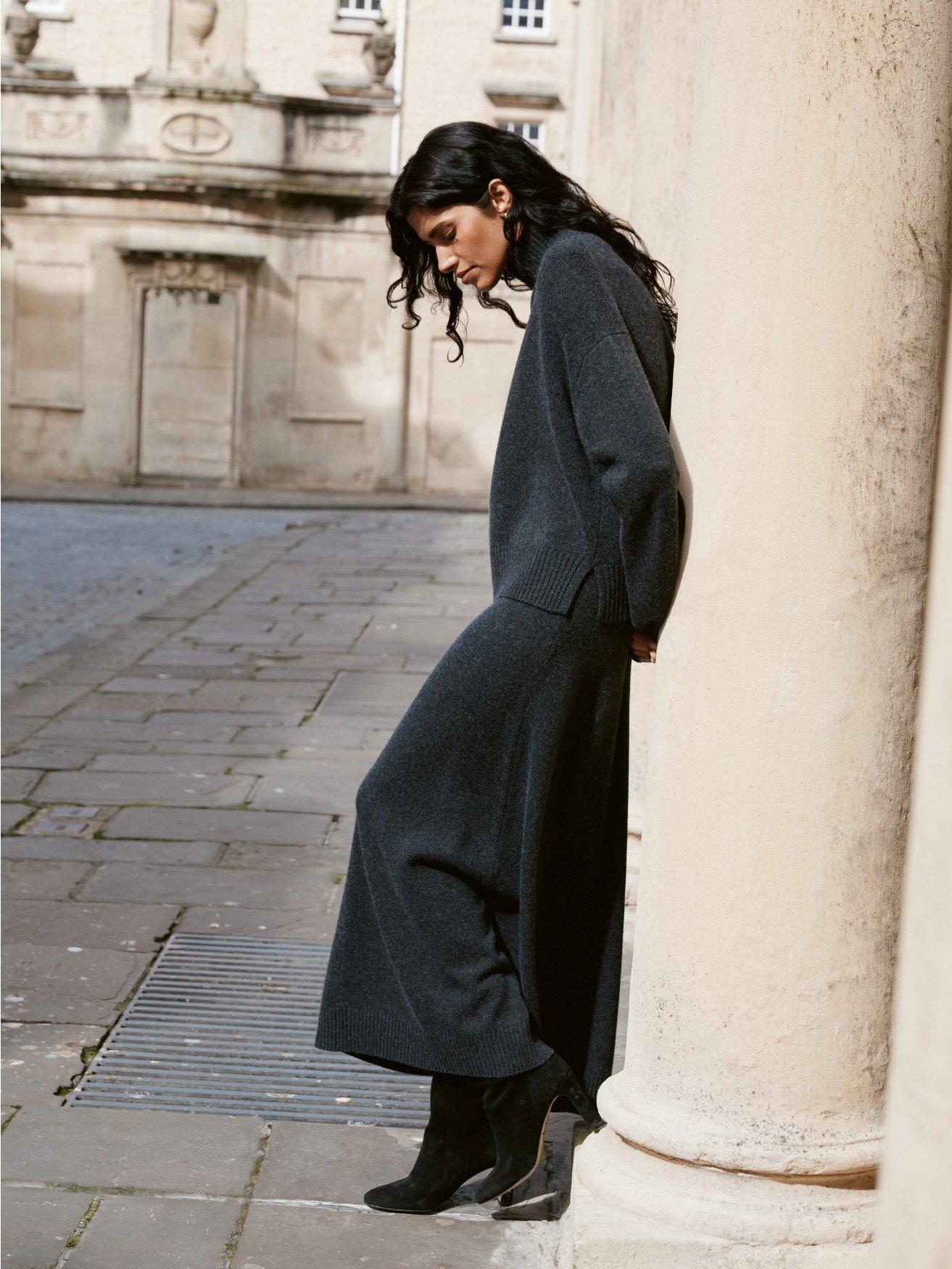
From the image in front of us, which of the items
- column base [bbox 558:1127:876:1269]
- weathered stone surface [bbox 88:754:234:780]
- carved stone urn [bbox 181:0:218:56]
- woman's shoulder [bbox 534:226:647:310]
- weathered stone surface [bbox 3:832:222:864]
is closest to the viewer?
column base [bbox 558:1127:876:1269]

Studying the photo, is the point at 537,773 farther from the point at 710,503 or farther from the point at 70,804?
the point at 70,804

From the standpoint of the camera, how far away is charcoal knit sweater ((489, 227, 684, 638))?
2230 mm

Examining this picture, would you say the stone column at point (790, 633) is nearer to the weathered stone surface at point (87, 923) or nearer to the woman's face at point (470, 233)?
the woman's face at point (470, 233)

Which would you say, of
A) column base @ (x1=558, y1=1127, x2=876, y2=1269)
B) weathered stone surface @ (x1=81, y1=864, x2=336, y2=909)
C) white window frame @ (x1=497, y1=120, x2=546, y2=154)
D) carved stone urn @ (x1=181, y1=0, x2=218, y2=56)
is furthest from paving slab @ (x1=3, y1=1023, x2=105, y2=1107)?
white window frame @ (x1=497, y1=120, x2=546, y2=154)

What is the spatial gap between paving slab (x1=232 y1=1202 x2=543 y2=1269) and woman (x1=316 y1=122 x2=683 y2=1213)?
3.6 inches

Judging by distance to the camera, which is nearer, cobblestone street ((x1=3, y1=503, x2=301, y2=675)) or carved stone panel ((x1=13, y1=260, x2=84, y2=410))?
cobblestone street ((x1=3, y1=503, x2=301, y2=675))

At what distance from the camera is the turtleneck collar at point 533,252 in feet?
8.08

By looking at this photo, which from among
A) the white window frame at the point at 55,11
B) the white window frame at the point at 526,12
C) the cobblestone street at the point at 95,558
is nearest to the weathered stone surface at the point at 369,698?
the cobblestone street at the point at 95,558

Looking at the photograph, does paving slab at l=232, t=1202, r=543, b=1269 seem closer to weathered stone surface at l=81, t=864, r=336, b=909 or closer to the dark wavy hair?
the dark wavy hair

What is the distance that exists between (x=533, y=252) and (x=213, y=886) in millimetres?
2607

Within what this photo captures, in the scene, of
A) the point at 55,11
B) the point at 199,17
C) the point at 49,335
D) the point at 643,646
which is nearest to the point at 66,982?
the point at 643,646

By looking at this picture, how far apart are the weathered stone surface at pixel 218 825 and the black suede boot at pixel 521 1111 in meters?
2.57

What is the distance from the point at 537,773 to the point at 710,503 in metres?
0.50

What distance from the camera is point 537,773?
2.41 metres
